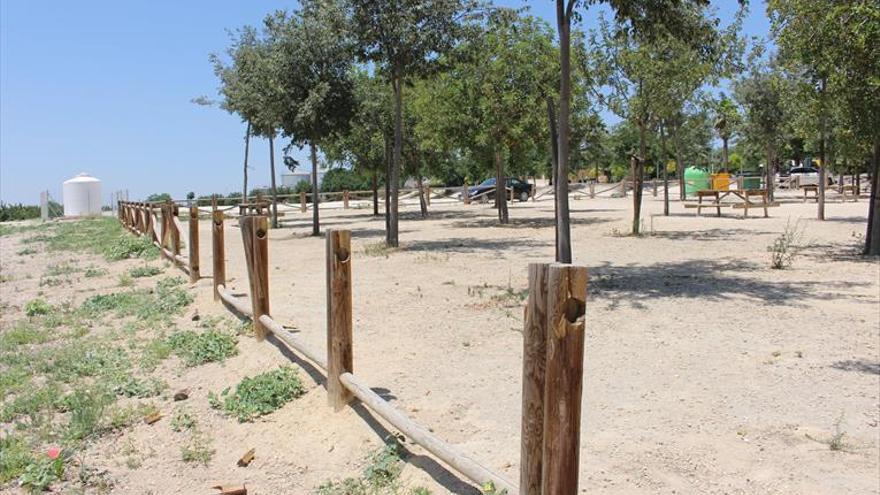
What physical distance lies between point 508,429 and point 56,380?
167 inches

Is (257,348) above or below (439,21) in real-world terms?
below

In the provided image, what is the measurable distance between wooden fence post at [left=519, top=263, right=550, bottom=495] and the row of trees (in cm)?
593

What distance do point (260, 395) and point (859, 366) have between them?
4562 millimetres

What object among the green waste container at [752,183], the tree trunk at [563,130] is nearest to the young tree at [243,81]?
the tree trunk at [563,130]

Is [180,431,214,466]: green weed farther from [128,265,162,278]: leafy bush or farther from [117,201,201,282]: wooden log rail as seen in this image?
[128,265,162,278]: leafy bush

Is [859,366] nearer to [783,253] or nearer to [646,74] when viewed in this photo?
[783,253]

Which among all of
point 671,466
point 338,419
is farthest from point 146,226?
point 671,466

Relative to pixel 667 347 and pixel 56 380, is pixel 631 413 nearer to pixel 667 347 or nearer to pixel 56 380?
pixel 667 347

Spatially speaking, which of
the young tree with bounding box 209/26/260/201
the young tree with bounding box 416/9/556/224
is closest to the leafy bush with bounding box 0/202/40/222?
the young tree with bounding box 209/26/260/201

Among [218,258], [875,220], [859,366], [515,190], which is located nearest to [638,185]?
[875,220]

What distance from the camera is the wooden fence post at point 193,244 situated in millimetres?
10673

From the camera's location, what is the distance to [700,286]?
9172 mm

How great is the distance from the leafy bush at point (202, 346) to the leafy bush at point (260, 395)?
1.02 metres

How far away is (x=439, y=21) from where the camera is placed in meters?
14.5
